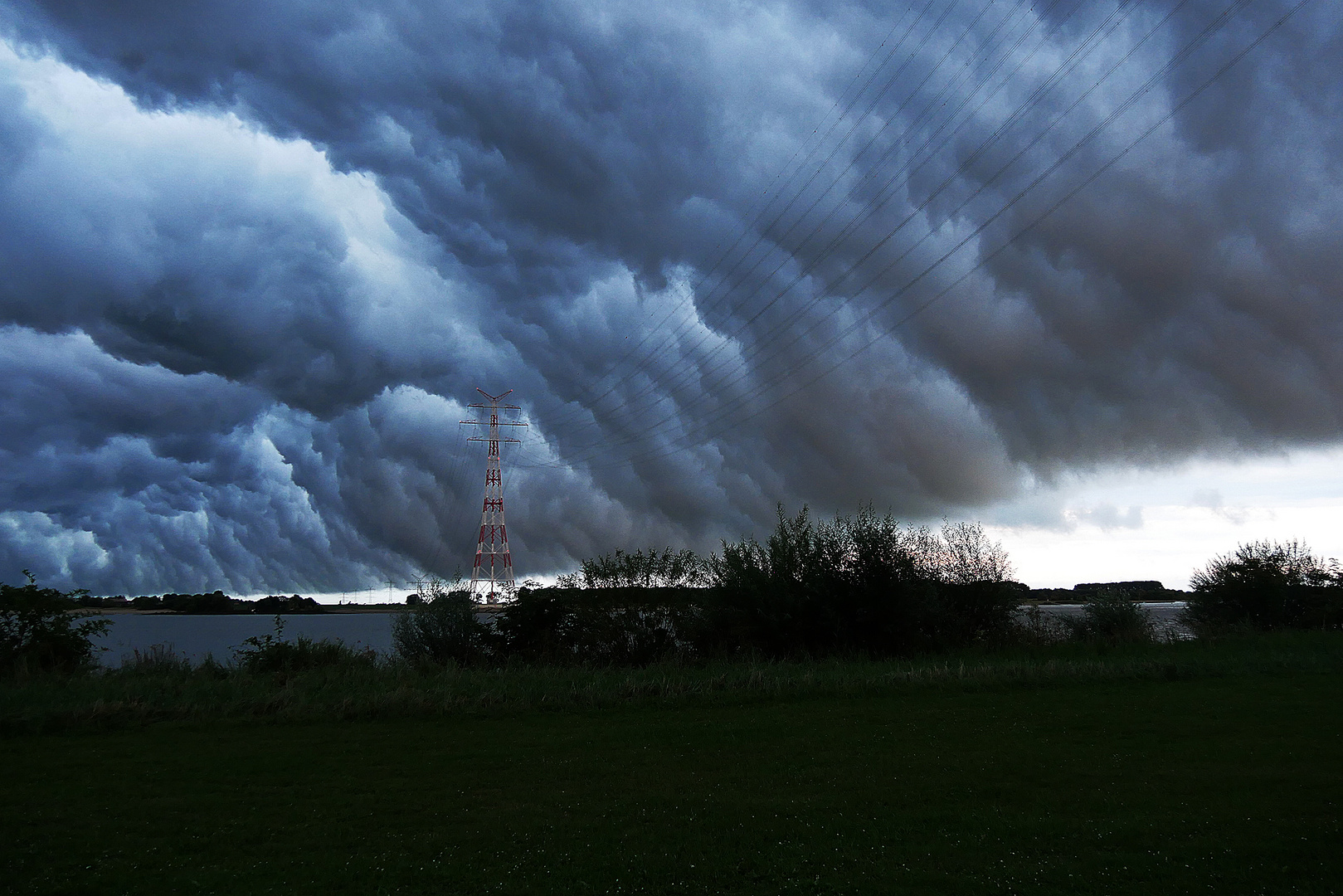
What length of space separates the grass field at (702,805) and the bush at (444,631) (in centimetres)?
1198

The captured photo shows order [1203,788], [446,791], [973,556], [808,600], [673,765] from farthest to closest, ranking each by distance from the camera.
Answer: [973,556] → [808,600] → [673,765] → [446,791] → [1203,788]

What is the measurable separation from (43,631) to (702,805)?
23943 mm

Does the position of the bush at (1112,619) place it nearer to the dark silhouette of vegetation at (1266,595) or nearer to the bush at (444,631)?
the dark silhouette of vegetation at (1266,595)

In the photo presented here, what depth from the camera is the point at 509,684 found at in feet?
65.4

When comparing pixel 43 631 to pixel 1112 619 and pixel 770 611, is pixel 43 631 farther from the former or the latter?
pixel 1112 619

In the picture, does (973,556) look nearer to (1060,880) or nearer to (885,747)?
(885,747)

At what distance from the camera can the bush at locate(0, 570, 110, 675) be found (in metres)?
23.1

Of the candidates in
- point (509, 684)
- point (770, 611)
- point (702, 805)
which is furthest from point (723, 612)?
point (702, 805)

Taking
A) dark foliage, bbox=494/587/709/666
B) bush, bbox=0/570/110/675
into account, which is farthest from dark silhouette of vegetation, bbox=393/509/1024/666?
bush, bbox=0/570/110/675

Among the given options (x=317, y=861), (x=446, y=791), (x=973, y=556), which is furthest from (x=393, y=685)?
(x=973, y=556)

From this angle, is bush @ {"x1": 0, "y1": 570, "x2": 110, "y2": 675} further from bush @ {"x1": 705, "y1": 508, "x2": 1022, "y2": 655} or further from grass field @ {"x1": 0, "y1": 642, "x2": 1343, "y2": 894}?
bush @ {"x1": 705, "y1": 508, "x2": 1022, "y2": 655}

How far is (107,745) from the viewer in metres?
13.8

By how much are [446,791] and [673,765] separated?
333 centimetres

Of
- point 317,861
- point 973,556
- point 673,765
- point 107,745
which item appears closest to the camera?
point 317,861
